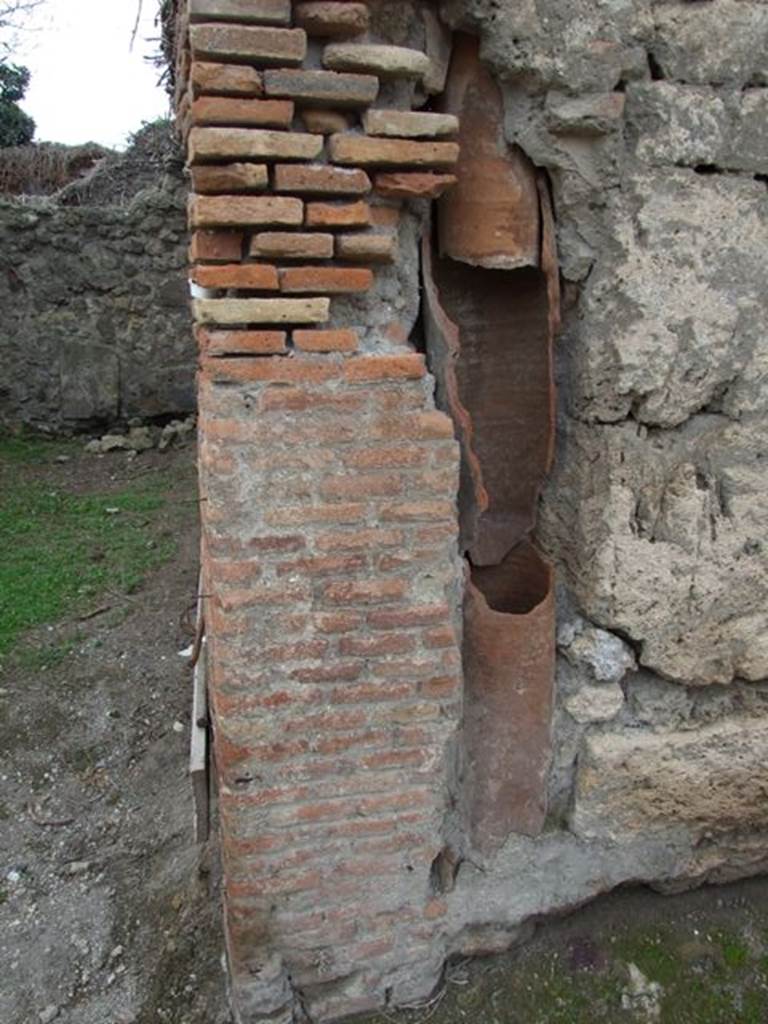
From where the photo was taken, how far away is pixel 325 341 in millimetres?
1930

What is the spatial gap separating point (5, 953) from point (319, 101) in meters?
2.78

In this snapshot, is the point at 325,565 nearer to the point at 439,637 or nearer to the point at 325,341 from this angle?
the point at 439,637

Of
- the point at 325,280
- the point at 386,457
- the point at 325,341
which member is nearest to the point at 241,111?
the point at 325,280

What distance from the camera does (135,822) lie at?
3.42 meters

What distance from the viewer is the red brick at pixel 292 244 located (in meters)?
A: 1.84

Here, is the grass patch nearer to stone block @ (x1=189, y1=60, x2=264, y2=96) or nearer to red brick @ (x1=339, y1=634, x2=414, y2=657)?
red brick @ (x1=339, y1=634, x2=414, y2=657)

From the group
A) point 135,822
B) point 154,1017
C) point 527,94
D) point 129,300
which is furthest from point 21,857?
point 129,300

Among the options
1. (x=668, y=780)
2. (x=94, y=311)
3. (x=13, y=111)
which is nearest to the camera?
(x=668, y=780)

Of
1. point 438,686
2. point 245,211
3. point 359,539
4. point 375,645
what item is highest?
point 245,211

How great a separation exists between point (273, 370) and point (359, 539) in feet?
1.47

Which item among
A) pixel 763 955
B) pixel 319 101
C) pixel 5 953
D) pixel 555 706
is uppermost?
pixel 319 101

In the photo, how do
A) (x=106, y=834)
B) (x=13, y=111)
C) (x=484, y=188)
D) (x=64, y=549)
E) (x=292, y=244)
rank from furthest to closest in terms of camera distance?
(x=13, y=111) → (x=64, y=549) → (x=106, y=834) → (x=484, y=188) → (x=292, y=244)

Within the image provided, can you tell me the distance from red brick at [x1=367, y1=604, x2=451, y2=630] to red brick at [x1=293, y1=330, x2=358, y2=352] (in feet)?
2.12

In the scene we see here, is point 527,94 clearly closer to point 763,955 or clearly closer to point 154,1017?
point 763,955
